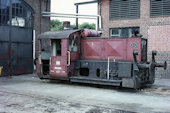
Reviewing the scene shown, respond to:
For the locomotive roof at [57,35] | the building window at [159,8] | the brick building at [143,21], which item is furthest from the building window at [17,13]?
the building window at [159,8]

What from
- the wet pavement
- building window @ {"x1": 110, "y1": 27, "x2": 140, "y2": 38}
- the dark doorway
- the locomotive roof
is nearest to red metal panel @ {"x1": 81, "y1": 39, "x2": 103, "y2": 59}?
the locomotive roof

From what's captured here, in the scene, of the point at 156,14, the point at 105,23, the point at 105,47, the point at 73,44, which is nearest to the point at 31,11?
the point at 105,23

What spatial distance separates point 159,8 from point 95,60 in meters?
6.49

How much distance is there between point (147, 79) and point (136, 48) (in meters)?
1.75

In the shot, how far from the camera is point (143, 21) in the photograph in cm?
1481

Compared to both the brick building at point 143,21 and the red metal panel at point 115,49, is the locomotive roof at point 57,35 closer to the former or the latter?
the red metal panel at point 115,49

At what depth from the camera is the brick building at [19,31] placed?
14.6 meters

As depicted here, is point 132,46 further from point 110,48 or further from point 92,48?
point 92,48

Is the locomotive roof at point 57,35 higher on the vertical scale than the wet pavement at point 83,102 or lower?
higher

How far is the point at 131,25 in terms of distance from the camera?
50.1 ft

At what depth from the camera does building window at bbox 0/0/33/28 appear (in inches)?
572

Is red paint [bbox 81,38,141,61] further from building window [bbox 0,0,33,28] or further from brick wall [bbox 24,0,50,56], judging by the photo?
brick wall [bbox 24,0,50,56]

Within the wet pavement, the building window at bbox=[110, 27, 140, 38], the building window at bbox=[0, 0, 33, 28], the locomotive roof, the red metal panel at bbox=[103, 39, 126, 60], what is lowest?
the wet pavement

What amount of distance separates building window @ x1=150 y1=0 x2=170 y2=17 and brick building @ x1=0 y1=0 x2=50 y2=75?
8561 millimetres
